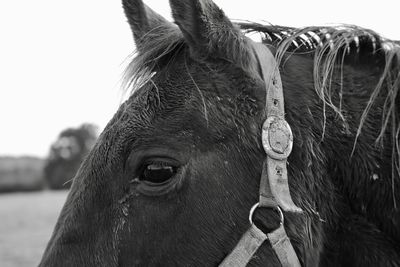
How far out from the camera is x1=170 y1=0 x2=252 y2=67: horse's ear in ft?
7.96

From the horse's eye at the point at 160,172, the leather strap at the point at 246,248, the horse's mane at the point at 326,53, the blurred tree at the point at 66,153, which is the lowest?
the blurred tree at the point at 66,153

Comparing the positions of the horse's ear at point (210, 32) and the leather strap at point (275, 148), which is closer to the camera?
the leather strap at point (275, 148)

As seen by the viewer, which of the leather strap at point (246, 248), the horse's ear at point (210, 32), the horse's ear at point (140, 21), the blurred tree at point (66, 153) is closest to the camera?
the leather strap at point (246, 248)

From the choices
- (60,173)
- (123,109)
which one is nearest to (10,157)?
(60,173)

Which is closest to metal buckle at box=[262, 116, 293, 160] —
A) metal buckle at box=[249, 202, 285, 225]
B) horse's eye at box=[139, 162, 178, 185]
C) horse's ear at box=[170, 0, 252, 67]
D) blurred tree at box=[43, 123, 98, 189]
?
metal buckle at box=[249, 202, 285, 225]

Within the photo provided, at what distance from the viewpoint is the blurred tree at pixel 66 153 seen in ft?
212

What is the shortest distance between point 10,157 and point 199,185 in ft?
177

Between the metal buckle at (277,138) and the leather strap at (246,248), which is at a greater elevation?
the metal buckle at (277,138)

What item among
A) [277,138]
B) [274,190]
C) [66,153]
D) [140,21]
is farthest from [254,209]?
[66,153]

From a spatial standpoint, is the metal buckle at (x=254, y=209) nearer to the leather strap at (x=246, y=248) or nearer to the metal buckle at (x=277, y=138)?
the leather strap at (x=246, y=248)

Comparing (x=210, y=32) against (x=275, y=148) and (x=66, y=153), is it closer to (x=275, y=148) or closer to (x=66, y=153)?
(x=275, y=148)

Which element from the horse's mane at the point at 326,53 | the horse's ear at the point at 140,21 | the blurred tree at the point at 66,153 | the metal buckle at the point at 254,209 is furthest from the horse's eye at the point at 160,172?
the blurred tree at the point at 66,153

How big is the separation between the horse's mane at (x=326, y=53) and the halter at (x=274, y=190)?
0.82ft

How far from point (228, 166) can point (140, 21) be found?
1125 mm
